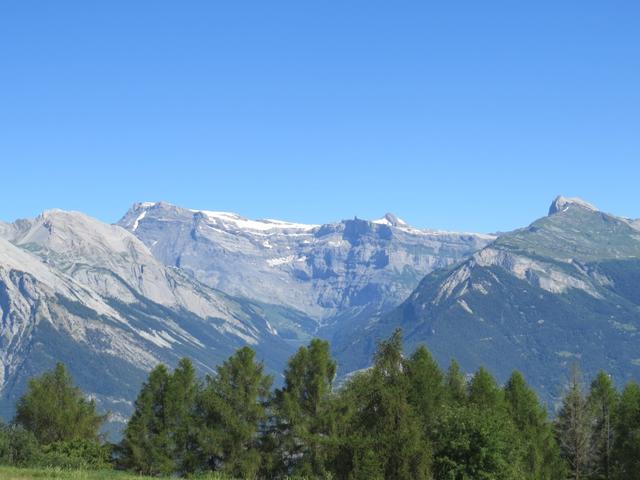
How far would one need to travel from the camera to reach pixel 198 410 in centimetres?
10350

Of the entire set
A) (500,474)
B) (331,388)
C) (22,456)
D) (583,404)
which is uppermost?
(583,404)

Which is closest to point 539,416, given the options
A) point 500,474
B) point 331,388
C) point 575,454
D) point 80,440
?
point 575,454

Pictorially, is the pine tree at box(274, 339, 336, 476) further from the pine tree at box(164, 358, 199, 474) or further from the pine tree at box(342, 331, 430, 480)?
the pine tree at box(342, 331, 430, 480)

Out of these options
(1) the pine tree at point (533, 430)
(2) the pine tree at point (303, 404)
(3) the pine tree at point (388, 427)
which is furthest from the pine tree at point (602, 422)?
(3) the pine tree at point (388, 427)

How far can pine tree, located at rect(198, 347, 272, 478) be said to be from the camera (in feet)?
313

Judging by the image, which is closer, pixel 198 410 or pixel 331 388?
pixel 331 388

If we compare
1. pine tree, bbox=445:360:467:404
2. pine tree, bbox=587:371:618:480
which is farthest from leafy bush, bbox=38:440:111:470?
pine tree, bbox=587:371:618:480

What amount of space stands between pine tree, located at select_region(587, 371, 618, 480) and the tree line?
0.68 feet

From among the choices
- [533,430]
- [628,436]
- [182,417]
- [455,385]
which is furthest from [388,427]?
[628,436]

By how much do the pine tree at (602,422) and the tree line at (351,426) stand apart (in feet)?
0.68

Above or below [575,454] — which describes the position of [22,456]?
below

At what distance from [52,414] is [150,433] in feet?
99.4

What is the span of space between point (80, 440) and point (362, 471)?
190ft

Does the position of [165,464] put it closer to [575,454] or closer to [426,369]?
[426,369]
